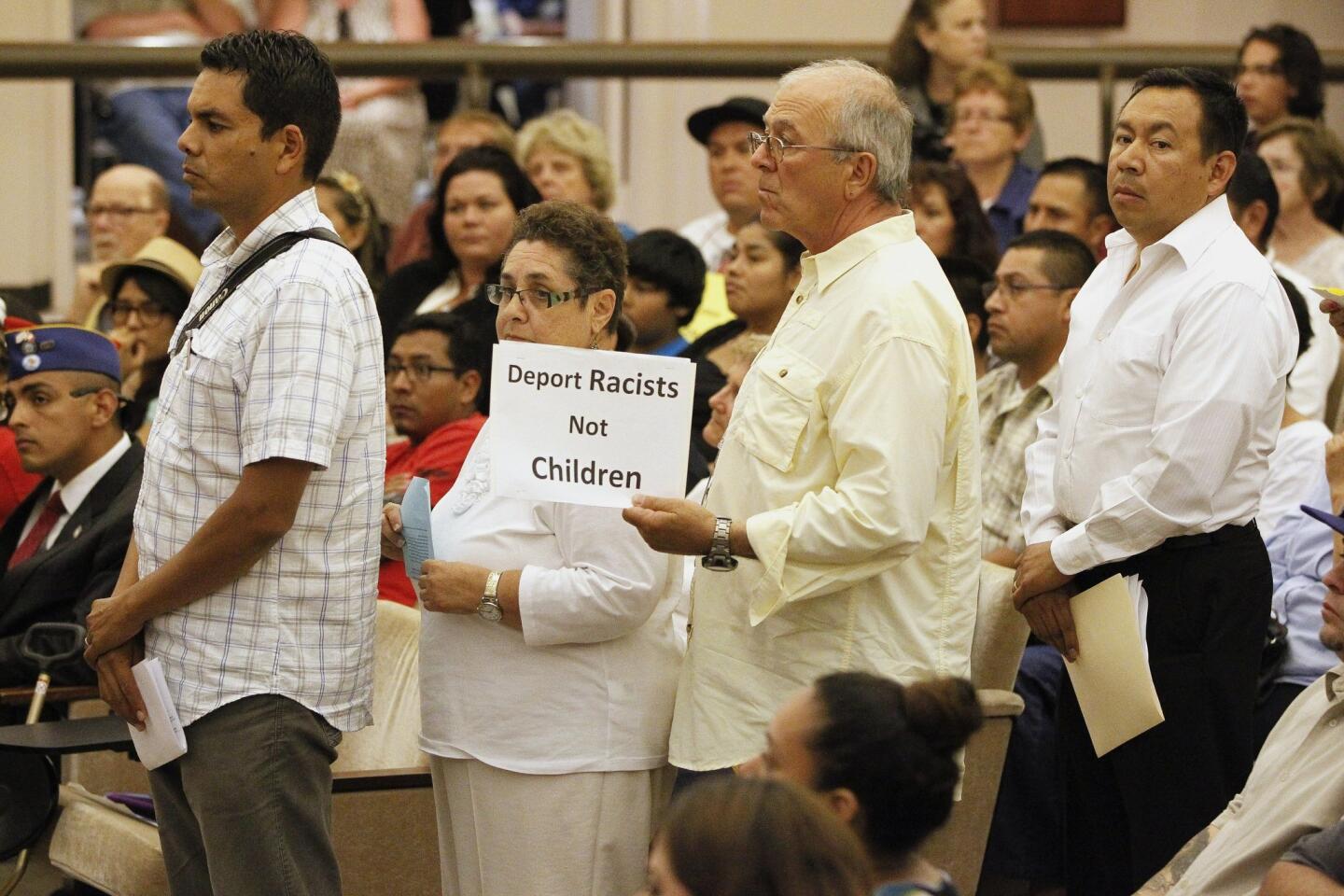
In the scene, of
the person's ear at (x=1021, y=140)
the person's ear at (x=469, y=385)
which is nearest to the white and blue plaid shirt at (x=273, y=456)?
the person's ear at (x=469, y=385)

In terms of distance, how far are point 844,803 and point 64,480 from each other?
3.05 meters

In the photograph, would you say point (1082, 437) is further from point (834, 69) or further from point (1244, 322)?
point (834, 69)

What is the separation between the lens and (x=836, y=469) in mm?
3189

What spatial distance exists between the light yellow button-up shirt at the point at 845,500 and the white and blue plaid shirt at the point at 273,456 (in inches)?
24.3

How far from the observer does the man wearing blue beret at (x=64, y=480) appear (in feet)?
15.2

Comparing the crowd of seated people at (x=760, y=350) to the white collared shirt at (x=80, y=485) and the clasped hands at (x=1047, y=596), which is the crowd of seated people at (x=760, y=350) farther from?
the clasped hands at (x=1047, y=596)

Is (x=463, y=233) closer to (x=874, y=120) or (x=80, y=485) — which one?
(x=80, y=485)

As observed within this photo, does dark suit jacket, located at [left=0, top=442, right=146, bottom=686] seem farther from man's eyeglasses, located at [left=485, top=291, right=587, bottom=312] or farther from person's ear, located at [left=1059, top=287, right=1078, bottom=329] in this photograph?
person's ear, located at [left=1059, top=287, right=1078, bottom=329]

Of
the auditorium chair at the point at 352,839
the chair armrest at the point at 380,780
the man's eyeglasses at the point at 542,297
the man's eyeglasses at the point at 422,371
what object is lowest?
the auditorium chair at the point at 352,839

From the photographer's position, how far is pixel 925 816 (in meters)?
2.43

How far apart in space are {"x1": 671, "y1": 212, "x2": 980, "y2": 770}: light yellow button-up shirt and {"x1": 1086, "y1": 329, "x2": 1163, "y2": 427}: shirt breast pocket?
418 millimetres

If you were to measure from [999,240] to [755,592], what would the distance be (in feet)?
11.9

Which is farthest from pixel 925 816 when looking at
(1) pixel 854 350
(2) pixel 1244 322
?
(2) pixel 1244 322

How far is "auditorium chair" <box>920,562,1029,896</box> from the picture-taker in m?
3.92
